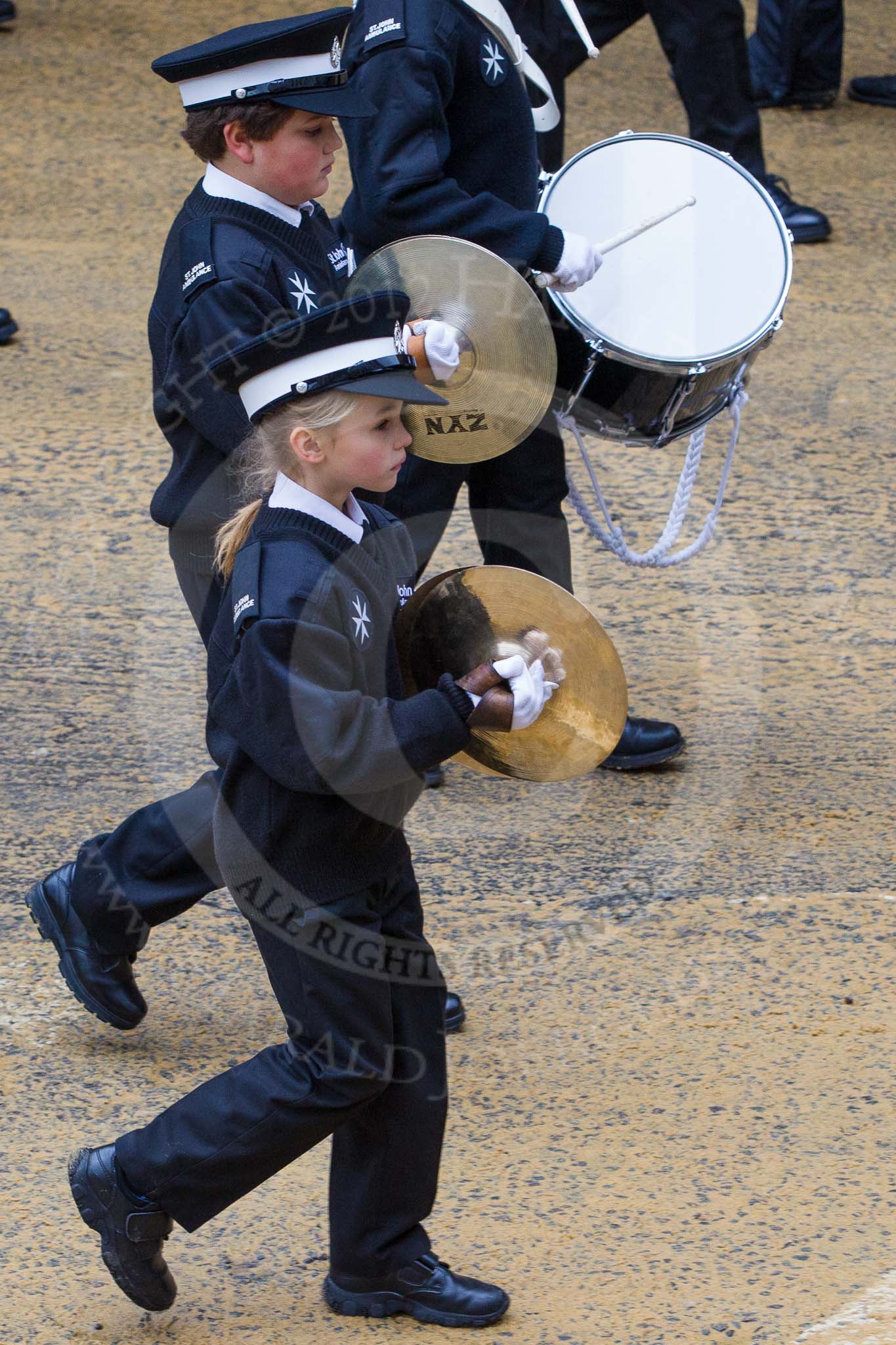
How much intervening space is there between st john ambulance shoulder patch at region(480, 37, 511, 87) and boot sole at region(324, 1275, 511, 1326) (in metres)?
2.39

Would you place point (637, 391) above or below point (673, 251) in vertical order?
below

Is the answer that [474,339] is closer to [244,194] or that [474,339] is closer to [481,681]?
[244,194]

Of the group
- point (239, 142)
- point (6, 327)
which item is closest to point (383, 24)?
point (239, 142)

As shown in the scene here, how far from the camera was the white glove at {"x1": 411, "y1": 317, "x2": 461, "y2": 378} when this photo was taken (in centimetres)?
303

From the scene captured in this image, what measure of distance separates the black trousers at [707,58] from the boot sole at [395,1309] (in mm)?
4664

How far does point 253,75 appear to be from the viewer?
2.93 meters

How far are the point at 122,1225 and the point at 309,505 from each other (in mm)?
1113

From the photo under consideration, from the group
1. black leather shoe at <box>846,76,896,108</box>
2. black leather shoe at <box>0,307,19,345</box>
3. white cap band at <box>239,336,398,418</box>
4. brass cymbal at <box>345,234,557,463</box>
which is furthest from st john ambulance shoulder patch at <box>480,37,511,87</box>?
black leather shoe at <box>846,76,896,108</box>

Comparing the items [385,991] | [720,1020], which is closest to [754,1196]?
[720,1020]

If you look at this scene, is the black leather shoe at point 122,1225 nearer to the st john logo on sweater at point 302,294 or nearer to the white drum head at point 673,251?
the st john logo on sweater at point 302,294

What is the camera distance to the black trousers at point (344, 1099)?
248 cm

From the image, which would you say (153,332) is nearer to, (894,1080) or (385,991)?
(385,991)

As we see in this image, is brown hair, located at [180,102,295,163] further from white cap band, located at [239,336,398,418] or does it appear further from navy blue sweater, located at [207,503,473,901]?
navy blue sweater, located at [207,503,473,901]

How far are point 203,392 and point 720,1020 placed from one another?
5.10ft
